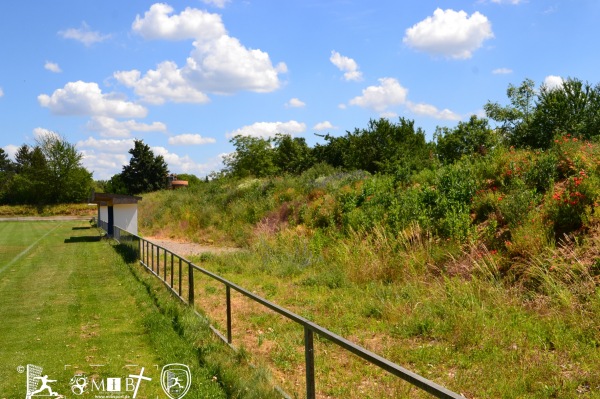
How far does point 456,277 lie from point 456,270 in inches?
27.1

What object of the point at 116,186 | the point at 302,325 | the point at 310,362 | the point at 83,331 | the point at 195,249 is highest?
the point at 116,186

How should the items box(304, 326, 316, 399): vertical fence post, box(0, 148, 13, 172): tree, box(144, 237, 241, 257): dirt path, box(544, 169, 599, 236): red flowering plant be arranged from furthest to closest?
box(0, 148, 13, 172): tree, box(144, 237, 241, 257): dirt path, box(544, 169, 599, 236): red flowering plant, box(304, 326, 316, 399): vertical fence post

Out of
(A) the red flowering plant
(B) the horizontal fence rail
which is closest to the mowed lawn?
(B) the horizontal fence rail

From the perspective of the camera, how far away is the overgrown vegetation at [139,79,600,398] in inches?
223

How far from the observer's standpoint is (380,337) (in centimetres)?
709

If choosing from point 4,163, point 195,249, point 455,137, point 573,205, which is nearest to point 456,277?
point 573,205

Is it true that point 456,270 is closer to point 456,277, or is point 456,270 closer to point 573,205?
point 456,277

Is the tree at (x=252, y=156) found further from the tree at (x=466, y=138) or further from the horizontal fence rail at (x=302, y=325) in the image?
the horizontal fence rail at (x=302, y=325)

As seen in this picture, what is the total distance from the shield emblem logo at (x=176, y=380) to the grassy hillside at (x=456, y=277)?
1021mm

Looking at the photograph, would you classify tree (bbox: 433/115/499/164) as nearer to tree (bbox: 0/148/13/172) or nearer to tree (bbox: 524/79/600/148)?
tree (bbox: 524/79/600/148)

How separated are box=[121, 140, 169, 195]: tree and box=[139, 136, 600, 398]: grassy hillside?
196ft

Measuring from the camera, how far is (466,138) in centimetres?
3941

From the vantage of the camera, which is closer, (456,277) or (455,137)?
(456,277)

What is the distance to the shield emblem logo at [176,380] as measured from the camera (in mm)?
5668
